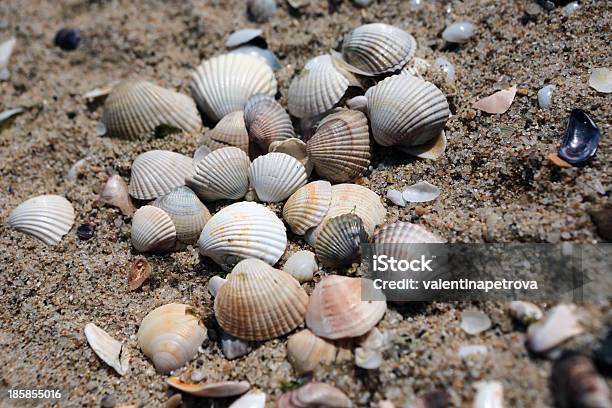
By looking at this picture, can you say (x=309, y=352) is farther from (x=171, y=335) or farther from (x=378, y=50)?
(x=378, y=50)

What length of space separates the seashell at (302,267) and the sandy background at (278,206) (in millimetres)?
167

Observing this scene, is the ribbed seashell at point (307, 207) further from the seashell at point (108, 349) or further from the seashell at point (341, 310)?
the seashell at point (108, 349)

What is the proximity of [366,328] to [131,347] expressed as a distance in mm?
1229

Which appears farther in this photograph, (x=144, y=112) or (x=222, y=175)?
(x=144, y=112)

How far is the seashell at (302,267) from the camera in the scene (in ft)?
8.69

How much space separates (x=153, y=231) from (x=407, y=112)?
1582 millimetres

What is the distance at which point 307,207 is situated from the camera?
282 cm

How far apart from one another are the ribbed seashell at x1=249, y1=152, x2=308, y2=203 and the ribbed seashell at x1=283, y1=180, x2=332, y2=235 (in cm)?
8

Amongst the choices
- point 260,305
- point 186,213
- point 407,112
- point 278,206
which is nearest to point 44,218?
point 186,213

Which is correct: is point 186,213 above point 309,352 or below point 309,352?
above

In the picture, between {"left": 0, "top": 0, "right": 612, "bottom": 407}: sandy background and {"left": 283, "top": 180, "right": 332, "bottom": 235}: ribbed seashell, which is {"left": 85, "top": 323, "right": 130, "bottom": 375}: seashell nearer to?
{"left": 0, "top": 0, "right": 612, "bottom": 407}: sandy background

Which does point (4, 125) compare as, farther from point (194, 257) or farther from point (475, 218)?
point (475, 218)

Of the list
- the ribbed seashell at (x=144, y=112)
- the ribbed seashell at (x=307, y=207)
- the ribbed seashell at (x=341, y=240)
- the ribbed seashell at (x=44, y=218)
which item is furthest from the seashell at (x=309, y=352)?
the ribbed seashell at (x=144, y=112)

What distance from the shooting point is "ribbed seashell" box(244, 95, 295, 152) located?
3.10 meters
